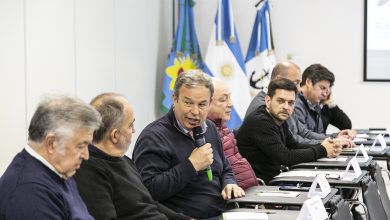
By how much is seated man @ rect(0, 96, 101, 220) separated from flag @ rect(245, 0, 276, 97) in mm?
5807

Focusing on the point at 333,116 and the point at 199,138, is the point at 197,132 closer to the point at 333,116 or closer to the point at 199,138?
the point at 199,138

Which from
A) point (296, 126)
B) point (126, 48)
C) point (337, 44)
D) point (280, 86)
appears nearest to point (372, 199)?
point (280, 86)

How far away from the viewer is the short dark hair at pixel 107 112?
8.05ft

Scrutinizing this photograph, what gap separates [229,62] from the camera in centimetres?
776

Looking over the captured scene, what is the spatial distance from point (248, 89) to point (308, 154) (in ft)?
10.6

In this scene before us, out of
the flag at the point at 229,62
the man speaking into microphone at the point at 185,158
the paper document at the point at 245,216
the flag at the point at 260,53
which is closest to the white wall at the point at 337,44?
the flag at the point at 260,53

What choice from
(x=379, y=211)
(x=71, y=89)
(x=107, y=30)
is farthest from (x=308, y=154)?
(x=107, y=30)

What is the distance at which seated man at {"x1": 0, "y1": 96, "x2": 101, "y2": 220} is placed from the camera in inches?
73.8

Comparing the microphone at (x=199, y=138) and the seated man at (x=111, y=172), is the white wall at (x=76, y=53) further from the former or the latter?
the seated man at (x=111, y=172)

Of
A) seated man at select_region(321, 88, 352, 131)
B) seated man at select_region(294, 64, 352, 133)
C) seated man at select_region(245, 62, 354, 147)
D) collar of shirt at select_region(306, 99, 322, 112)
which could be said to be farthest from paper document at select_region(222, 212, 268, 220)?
seated man at select_region(321, 88, 352, 131)

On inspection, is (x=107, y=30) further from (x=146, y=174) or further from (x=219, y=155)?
(x=146, y=174)

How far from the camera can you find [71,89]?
562cm

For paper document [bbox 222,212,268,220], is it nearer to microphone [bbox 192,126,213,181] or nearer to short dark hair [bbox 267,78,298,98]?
microphone [bbox 192,126,213,181]

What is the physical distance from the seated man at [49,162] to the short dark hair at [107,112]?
15.4 inches
